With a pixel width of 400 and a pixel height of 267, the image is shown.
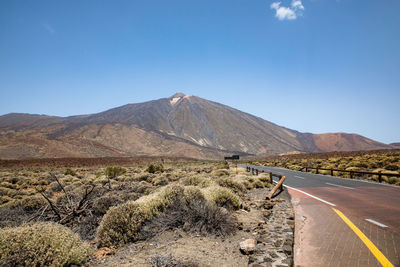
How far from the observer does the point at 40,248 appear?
3.89 metres

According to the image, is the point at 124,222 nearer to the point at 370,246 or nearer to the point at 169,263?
the point at 169,263

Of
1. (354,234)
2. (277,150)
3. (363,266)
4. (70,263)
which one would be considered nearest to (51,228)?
(70,263)

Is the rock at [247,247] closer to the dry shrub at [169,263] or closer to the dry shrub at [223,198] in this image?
the dry shrub at [169,263]

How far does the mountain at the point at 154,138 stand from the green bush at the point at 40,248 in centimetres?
7779

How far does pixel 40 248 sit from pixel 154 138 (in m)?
113

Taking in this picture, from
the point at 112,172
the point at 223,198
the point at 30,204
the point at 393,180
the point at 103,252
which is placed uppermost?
the point at 393,180

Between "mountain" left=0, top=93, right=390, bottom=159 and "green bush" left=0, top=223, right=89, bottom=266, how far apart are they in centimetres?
7779

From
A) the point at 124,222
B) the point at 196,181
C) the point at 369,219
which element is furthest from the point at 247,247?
the point at 196,181

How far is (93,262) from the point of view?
445 centimetres

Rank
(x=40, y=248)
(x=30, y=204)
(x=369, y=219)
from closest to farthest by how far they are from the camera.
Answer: (x=40, y=248), (x=369, y=219), (x=30, y=204)

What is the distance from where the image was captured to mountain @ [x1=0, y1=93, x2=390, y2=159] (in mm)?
77688

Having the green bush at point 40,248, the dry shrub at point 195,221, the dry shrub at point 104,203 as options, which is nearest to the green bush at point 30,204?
the dry shrub at point 104,203

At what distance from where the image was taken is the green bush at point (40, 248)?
144 inches

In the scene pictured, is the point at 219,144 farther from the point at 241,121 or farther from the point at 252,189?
the point at 252,189
